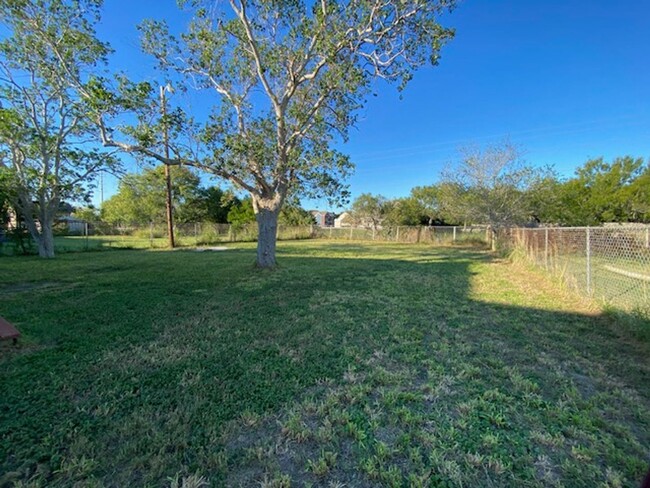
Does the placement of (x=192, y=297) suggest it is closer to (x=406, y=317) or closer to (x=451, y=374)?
(x=406, y=317)

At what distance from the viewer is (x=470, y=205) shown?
15031 mm

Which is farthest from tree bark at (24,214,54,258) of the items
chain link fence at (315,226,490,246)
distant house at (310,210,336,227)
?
distant house at (310,210,336,227)

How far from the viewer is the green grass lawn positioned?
1.66 meters

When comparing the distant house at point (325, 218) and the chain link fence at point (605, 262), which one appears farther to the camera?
the distant house at point (325, 218)

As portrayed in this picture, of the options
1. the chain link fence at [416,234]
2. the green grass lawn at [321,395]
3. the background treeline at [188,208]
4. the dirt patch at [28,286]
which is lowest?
the green grass lawn at [321,395]

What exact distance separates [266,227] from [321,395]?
643 cm

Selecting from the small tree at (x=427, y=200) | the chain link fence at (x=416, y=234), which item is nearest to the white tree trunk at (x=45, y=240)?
the chain link fence at (x=416, y=234)

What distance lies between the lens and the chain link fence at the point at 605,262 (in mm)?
4445

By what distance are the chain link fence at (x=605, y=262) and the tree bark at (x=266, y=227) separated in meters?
6.54

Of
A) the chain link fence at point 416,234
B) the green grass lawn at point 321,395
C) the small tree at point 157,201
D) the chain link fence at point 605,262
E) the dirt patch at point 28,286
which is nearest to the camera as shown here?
the green grass lawn at point 321,395

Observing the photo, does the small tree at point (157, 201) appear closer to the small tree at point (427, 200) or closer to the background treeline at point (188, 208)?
the background treeline at point (188, 208)

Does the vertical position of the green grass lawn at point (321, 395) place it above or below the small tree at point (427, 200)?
below

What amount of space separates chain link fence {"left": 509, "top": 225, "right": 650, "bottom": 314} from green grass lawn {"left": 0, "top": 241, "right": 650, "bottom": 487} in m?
0.55

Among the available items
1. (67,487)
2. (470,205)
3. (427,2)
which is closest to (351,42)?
(427,2)
